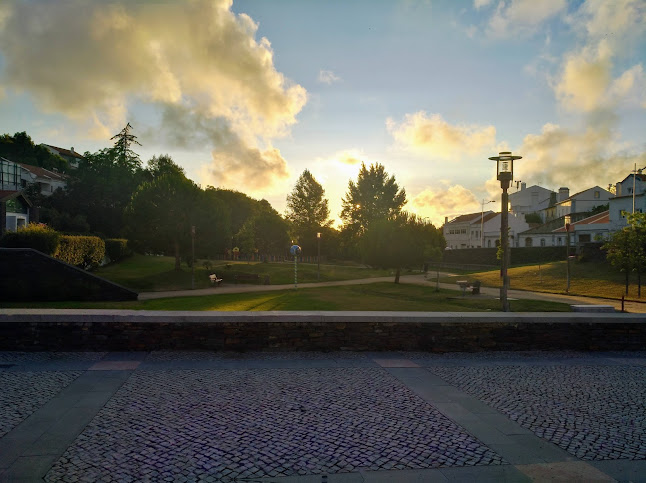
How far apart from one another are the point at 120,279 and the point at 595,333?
28.0 metres

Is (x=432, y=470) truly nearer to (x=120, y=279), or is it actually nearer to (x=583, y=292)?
(x=120, y=279)

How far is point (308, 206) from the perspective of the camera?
254 feet

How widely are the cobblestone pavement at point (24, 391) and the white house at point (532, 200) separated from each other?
293 feet

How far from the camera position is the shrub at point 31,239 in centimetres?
2338

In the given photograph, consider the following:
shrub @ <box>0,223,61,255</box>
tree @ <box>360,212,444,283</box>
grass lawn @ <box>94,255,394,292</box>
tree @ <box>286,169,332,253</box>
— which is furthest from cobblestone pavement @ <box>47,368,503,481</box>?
tree @ <box>286,169,332,253</box>

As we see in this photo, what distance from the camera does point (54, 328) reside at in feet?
26.8

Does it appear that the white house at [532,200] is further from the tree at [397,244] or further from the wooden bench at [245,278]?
the wooden bench at [245,278]

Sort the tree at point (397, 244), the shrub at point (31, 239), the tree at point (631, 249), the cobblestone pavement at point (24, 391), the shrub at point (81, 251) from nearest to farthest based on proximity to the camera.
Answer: the cobblestone pavement at point (24, 391), the shrub at point (31, 239), the shrub at point (81, 251), the tree at point (631, 249), the tree at point (397, 244)

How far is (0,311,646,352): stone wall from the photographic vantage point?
26.8ft

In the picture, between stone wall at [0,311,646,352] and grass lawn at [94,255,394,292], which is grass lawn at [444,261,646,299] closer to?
grass lawn at [94,255,394,292]

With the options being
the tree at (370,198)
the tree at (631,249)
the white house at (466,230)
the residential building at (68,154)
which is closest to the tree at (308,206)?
the tree at (370,198)

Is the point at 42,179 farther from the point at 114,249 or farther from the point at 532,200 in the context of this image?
the point at 532,200

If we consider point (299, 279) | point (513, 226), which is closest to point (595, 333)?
point (299, 279)

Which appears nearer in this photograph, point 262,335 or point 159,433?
point 159,433
